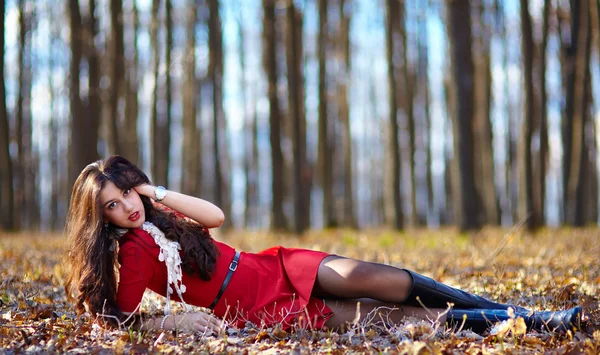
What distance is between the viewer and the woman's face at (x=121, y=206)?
3510mm

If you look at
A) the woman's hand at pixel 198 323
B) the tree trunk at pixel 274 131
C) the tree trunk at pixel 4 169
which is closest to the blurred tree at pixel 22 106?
the tree trunk at pixel 4 169

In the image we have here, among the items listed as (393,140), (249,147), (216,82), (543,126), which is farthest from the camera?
(249,147)

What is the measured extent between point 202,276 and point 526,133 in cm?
1003

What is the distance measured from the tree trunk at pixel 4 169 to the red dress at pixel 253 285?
11.2 meters

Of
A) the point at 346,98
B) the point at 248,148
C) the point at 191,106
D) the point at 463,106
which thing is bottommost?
the point at 248,148

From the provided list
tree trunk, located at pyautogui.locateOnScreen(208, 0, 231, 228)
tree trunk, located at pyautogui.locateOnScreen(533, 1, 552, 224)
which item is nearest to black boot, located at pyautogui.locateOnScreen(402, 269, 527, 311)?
tree trunk, located at pyautogui.locateOnScreen(533, 1, 552, 224)

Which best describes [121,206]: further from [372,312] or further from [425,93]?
[425,93]

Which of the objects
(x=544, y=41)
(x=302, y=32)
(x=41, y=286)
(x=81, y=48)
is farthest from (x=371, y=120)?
(x=41, y=286)

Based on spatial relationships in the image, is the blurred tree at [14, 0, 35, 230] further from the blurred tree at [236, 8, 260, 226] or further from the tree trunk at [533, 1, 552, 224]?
the tree trunk at [533, 1, 552, 224]

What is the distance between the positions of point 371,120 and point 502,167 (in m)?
6.99

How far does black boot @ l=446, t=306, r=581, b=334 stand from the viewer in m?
3.50

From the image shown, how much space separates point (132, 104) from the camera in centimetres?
1836

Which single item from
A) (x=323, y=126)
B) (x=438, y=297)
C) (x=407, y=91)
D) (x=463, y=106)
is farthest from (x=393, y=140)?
(x=438, y=297)

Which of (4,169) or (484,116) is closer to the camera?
(4,169)
